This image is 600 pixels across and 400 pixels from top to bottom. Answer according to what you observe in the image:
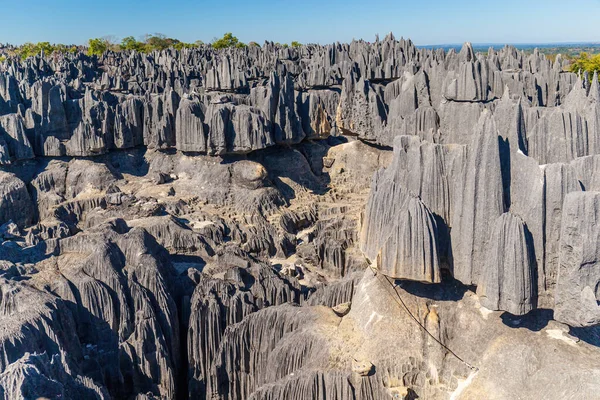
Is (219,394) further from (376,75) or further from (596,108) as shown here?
(376,75)

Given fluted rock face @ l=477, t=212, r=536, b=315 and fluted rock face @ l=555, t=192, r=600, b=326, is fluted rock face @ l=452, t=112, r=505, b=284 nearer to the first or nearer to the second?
fluted rock face @ l=477, t=212, r=536, b=315

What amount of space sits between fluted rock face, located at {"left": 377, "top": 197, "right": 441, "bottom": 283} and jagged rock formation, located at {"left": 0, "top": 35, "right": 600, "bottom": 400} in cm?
4

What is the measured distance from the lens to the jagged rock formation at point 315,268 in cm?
1023

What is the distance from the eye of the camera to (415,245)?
11.1m

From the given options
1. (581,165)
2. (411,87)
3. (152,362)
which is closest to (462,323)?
(581,165)

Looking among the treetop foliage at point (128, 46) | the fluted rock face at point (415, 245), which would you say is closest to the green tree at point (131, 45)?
the treetop foliage at point (128, 46)

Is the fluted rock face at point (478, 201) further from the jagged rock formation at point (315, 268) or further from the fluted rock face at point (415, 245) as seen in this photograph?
the fluted rock face at point (415, 245)

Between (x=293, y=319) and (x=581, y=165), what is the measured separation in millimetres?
7623

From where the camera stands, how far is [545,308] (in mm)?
10625

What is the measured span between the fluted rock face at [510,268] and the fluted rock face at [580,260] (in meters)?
0.58

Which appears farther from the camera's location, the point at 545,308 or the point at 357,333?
the point at 357,333

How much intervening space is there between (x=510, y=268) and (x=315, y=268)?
1245cm

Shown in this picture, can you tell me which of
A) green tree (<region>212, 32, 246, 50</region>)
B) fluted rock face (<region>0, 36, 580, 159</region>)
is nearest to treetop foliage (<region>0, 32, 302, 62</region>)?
green tree (<region>212, 32, 246, 50</region>)

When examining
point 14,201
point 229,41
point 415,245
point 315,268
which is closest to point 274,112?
point 315,268
